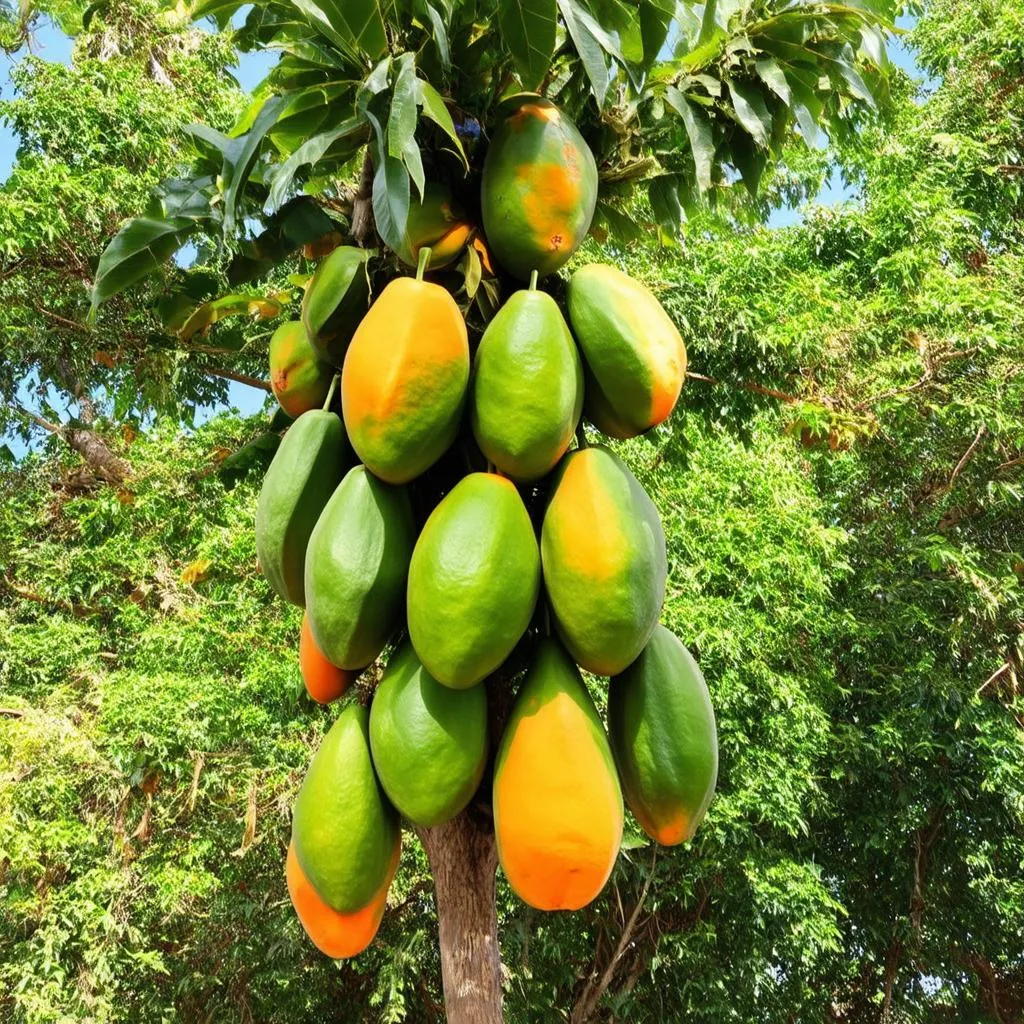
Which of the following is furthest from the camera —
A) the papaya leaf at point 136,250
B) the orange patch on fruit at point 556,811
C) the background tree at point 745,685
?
the background tree at point 745,685

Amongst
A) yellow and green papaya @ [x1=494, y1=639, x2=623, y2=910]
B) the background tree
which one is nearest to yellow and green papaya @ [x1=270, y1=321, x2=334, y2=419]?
yellow and green papaya @ [x1=494, y1=639, x2=623, y2=910]

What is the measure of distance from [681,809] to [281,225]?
96 cm

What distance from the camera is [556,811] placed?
0.98 meters

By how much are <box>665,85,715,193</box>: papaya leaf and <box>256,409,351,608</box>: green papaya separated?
62 cm

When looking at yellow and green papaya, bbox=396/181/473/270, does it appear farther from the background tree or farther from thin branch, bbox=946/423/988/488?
thin branch, bbox=946/423/988/488

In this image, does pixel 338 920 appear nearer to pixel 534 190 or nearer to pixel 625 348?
pixel 625 348

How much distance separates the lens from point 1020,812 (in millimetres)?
7223

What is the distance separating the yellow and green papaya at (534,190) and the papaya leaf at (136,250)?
51cm

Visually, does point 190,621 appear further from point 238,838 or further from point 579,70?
point 579,70

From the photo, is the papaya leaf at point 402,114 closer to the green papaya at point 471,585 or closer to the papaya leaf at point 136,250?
the green papaya at point 471,585

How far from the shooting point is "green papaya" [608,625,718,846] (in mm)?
1109

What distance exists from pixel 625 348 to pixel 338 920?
0.74 meters

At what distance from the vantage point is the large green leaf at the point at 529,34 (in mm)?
1137

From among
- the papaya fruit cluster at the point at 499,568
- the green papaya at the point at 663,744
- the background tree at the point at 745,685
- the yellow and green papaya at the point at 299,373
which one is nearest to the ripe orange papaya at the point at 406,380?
the papaya fruit cluster at the point at 499,568
